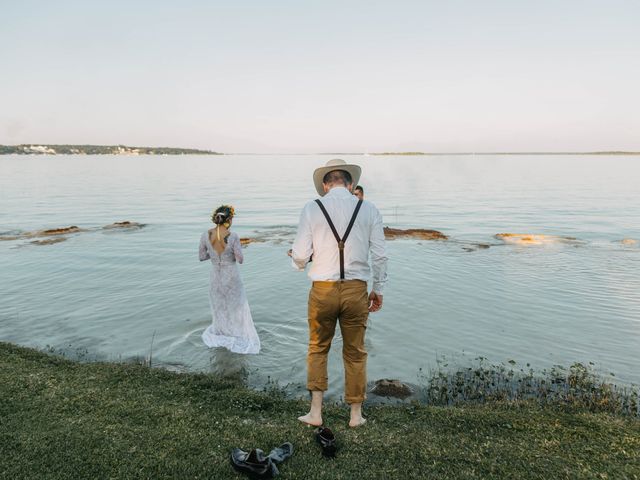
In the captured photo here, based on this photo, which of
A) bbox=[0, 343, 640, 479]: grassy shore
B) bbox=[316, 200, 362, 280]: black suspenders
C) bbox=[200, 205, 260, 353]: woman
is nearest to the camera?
bbox=[0, 343, 640, 479]: grassy shore

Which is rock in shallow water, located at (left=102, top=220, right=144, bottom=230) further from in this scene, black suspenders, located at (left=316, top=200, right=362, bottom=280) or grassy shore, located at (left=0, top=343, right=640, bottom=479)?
black suspenders, located at (left=316, top=200, right=362, bottom=280)

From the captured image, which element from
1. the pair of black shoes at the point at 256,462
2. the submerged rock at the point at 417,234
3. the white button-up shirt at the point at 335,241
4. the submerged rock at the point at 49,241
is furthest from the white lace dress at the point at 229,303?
the submerged rock at the point at 49,241

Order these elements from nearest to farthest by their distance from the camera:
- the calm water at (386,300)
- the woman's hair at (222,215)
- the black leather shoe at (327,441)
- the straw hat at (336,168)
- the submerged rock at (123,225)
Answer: the black leather shoe at (327,441) < the straw hat at (336,168) < the woman's hair at (222,215) < the calm water at (386,300) < the submerged rock at (123,225)

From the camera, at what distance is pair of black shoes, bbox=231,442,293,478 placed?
5027 millimetres

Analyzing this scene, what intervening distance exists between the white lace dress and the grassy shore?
314 centimetres

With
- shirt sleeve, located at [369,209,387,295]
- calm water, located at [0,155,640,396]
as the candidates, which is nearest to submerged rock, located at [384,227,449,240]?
calm water, located at [0,155,640,396]

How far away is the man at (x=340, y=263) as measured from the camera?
5801 mm

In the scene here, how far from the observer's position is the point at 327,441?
5734mm

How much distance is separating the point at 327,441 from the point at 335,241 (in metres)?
2.54

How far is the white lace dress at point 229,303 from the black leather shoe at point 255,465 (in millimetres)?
5936

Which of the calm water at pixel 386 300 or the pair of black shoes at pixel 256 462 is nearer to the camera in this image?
the pair of black shoes at pixel 256 462

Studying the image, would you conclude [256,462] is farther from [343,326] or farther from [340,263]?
[340,263]

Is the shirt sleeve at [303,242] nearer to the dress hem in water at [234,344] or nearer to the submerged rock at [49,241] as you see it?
the dress hem in water at [234,344]

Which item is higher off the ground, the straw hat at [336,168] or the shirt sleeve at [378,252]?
the straw hat at [336,168]
